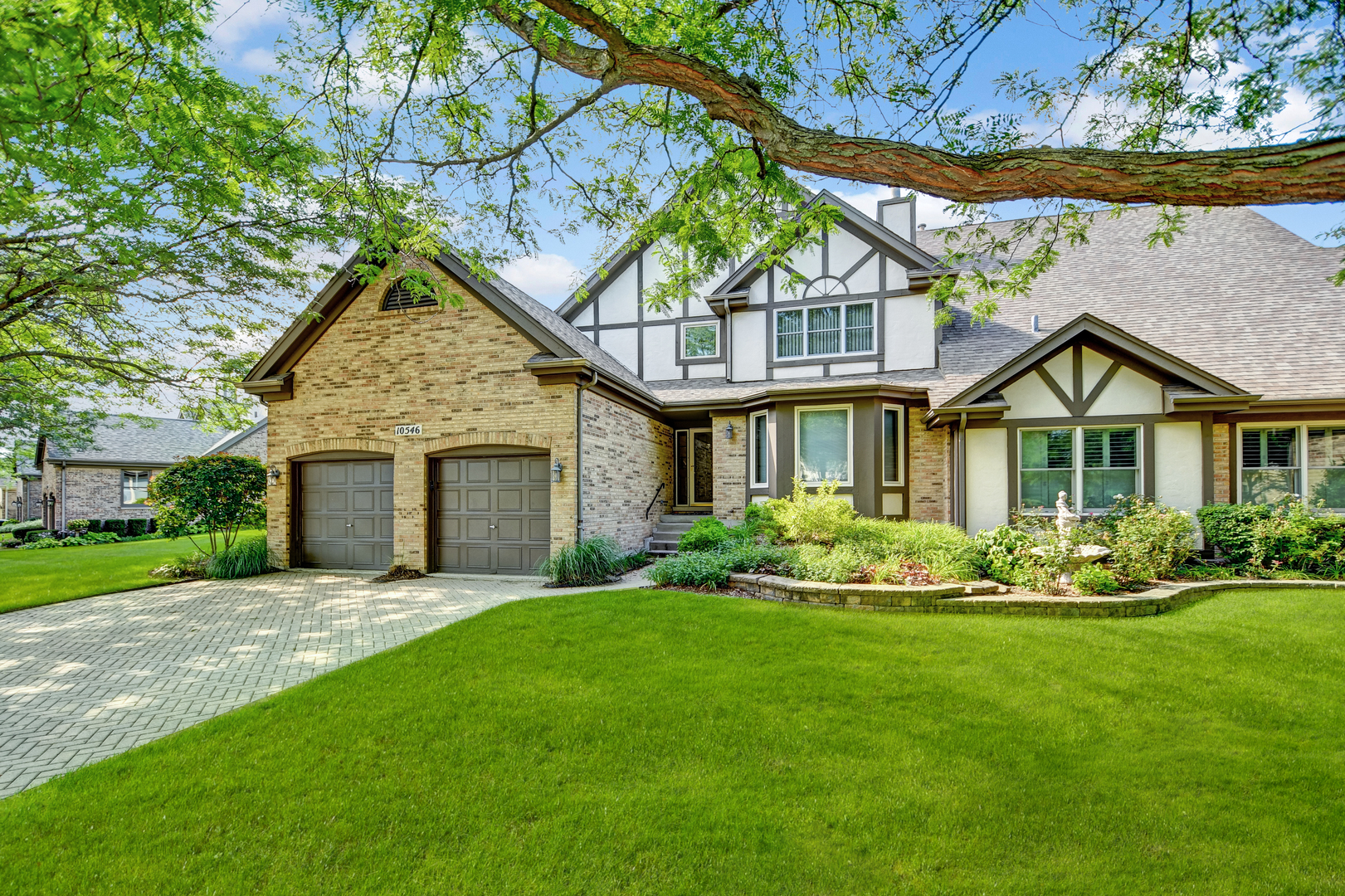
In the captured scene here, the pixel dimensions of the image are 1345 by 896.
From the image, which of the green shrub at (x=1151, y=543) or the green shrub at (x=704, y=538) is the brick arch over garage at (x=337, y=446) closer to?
the green shrub at (x=704, y=538)

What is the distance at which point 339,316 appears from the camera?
12320 mm

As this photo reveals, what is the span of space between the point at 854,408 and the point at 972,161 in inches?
389

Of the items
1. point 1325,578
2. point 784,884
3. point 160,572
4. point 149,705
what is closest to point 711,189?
point 784,884

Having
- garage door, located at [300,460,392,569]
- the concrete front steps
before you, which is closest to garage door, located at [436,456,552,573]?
garage door, located at [300,460,392,569]

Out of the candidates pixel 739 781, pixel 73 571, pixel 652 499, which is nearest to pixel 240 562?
pixel 73 571

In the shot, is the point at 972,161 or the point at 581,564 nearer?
the point at 972,161

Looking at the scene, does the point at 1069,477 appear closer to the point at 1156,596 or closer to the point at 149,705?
the point at 1156,596

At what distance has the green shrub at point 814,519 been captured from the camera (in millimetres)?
11297

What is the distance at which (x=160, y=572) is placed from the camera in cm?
1203

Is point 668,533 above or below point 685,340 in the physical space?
below

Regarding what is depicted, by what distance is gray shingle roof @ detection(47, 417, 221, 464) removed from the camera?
1024 inches

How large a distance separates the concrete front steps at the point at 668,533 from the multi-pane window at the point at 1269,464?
11221 mm

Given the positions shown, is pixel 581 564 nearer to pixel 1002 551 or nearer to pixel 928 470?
pixel 1002 551

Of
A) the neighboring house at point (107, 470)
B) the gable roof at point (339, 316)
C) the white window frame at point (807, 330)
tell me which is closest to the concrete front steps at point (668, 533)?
the gable roof at point (339, 316)
